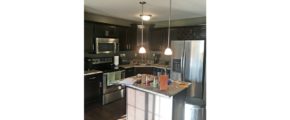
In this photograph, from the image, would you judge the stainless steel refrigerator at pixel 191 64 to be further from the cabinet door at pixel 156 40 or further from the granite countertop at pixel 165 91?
the granite countertop at pixel 165 91

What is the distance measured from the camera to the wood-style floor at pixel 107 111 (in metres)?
3.55

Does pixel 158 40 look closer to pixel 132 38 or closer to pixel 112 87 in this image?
pixel 132 38

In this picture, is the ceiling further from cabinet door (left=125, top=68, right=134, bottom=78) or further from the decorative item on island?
cabinet door (left=125, top=68, right=134, bottom=78)

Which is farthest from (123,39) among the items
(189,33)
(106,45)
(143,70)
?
(189,33)

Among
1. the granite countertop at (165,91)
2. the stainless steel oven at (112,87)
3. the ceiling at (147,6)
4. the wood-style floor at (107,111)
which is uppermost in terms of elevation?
the ceiling at (147,6)

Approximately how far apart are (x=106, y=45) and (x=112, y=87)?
1.16 m

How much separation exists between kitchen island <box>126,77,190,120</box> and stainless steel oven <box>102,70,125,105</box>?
4.65ft

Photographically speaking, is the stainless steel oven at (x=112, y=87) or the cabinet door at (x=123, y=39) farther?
the cabinet door at (x=123, y=39)

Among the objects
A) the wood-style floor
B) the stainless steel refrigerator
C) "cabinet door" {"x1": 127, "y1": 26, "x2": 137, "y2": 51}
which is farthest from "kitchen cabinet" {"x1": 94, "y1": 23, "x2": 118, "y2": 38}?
the wood-style floor

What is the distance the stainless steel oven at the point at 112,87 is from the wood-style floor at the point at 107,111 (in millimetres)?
192

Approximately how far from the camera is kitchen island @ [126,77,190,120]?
255 cm

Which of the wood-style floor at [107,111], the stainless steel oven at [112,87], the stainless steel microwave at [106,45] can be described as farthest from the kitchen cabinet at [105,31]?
the wood-style floor at [107,111]
